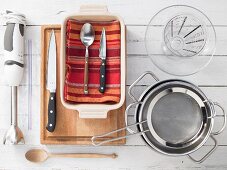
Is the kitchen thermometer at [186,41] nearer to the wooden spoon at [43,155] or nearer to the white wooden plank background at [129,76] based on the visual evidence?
the white wooden plank background at [129,76]

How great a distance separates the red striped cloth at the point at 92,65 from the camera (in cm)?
91

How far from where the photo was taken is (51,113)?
0.94 metres

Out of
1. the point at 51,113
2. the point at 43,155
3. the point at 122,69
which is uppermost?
the point at 122,69

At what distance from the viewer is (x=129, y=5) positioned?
98cm

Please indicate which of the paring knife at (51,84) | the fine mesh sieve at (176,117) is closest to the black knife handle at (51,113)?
the paring knife at (51,84)

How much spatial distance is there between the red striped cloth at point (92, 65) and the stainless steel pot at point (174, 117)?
0.24 ft

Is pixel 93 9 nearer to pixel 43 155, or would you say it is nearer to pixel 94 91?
pixel 94 91

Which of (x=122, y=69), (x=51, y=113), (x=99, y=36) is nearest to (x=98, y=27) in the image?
(x=99, y=36)

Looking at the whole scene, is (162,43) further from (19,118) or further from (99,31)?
(19,118)

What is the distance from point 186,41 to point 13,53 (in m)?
0.42

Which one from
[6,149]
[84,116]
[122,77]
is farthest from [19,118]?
[122,77]

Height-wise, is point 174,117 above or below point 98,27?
below

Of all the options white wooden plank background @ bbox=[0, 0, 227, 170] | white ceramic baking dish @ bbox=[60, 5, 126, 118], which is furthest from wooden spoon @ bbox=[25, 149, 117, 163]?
white ceramic baking dish @ bbox=[60, 5, 126, 118]

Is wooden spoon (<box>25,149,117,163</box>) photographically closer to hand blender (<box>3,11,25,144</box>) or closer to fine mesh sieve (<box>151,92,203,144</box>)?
hand blender (<box>3,11,25,144</box>)
